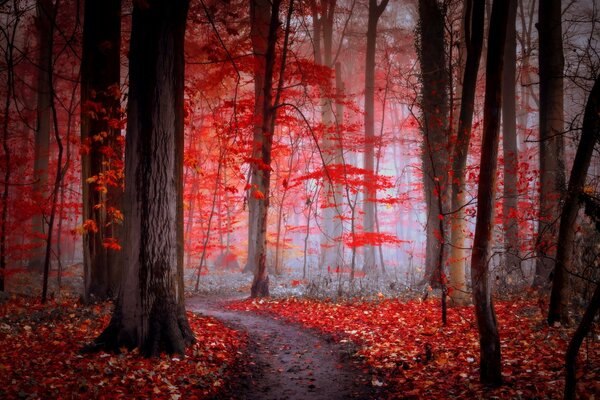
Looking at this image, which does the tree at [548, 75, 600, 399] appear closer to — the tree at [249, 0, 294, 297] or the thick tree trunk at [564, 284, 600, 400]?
the thick tree trunk at [564, 284, 600, 400]

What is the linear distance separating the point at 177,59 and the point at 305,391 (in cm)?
511

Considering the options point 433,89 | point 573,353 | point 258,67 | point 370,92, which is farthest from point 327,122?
point 573,353

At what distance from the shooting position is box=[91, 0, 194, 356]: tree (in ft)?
18.7

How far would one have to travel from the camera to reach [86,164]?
838cm

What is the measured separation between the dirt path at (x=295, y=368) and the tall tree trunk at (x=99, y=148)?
290cm

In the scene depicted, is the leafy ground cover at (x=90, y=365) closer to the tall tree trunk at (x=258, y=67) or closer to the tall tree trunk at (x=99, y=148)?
the tall tree trunk at (x=99, y=148)

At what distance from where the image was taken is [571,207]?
6.12 m

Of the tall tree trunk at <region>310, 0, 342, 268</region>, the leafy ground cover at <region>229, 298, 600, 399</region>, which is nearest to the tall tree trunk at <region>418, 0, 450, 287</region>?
the leafy ground cover at <region>229, 298, 600, 399</region>

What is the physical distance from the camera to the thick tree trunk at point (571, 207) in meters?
5.00

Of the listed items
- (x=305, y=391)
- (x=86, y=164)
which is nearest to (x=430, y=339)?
(x=305, y=391)

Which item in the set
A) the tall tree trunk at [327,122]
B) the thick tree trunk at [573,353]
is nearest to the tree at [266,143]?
the tall tree trunk at [327,122]

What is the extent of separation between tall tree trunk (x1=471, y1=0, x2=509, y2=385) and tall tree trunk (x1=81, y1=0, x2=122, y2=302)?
7033mm

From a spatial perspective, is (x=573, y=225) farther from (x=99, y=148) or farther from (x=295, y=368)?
(x=99, y=148)

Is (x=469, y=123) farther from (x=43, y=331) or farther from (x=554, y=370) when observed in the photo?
(x=43, y=331)
